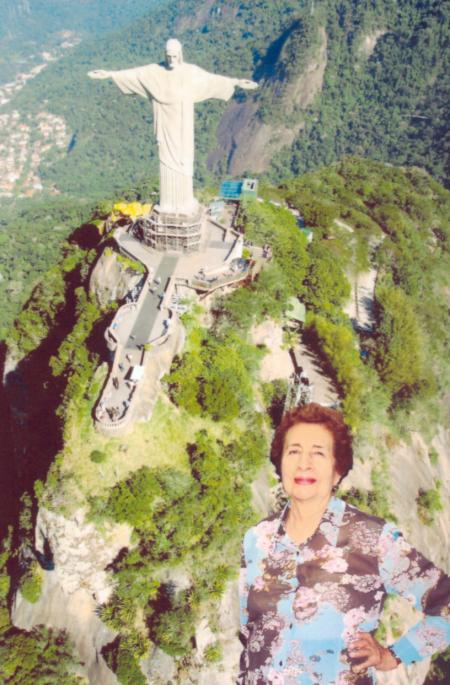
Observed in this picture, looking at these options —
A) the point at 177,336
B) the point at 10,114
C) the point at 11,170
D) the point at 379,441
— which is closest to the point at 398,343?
the point at 379,441

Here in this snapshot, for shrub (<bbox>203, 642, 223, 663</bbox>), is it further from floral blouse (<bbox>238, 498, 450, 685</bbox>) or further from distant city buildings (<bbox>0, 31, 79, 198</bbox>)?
distant city buildings (<bbox>0, 31, 79, 198</bbox>)

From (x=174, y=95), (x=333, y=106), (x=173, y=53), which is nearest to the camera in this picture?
(x=173, y=53)

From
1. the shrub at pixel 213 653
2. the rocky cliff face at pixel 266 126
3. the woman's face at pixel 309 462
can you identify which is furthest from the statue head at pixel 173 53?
the rocky cliff face at pixel 266 126

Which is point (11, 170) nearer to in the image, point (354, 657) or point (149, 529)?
point (149, 529)

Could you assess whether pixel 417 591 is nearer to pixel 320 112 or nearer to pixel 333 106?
pixel 320 112

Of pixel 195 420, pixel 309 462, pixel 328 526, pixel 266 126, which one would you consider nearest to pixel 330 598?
pixel 328 526

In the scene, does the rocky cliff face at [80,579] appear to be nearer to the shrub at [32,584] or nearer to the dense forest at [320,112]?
the shrub at [32,584]
